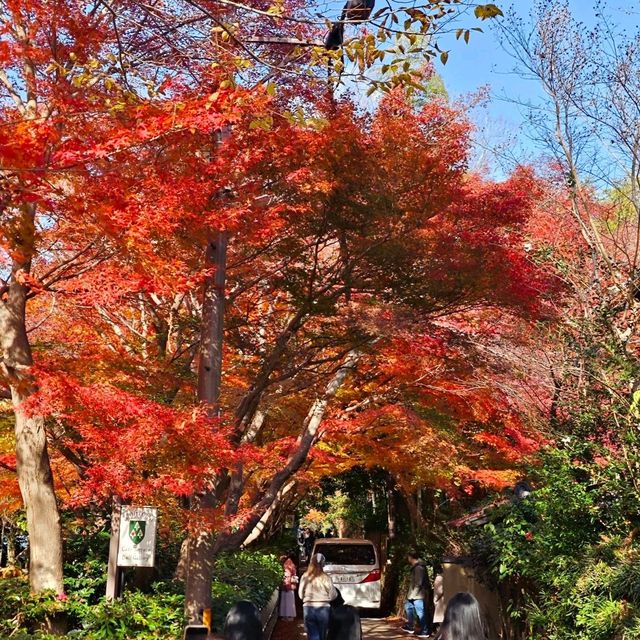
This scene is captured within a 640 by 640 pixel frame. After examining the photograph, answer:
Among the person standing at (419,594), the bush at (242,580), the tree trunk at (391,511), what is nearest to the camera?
the bush at (242,580)

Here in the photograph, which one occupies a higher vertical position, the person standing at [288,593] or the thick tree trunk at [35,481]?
the thick tree trunk at [35,481]

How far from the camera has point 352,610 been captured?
8.63m

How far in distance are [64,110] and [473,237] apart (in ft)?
23.4

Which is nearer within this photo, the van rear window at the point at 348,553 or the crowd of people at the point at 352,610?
the crowd of people at the point at 352,610

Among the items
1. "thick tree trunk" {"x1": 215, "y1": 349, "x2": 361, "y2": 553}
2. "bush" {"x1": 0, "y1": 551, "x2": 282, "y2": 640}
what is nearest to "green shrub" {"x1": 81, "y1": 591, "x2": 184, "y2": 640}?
"bush" {"x1": 0, "y1": 551, "x2": 282, "y2": 640}

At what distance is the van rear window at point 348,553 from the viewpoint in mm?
20641

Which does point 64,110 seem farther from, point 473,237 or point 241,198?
point 473,237

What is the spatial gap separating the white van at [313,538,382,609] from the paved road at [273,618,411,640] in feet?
1.86

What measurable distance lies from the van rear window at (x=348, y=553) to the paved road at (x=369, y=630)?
147cm

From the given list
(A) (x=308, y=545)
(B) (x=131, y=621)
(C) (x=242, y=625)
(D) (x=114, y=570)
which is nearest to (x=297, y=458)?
(D) (x=114, y=570)

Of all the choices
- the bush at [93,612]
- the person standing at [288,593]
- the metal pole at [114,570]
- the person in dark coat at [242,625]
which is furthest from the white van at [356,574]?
the person in dark coat at [242,625]

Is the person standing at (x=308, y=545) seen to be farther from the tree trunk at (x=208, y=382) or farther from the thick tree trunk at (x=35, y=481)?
Answer: the thick tree trunk at (x=35, y=481)

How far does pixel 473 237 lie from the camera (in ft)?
45.2

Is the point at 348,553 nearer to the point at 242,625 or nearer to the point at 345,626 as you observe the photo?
the point at 345,626
